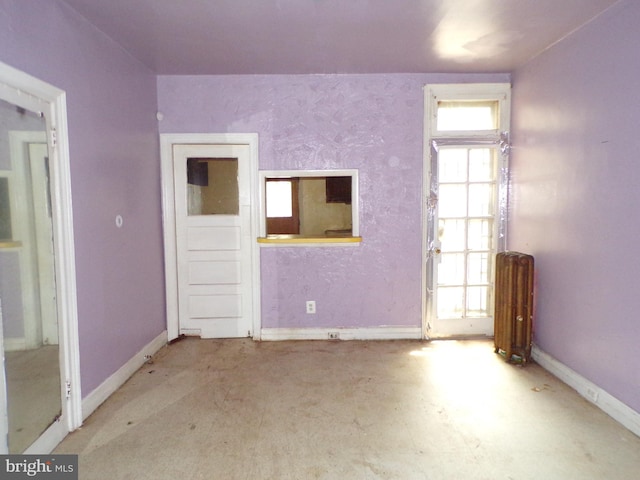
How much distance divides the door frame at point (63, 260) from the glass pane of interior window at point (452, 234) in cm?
303

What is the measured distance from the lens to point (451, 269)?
3840 mm

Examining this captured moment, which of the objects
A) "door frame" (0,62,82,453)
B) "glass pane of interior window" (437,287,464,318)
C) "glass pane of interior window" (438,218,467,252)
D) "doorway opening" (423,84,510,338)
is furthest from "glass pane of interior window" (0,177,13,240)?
"glass pane of interior window" (437,287,464,318)

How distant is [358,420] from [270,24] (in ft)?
8.59

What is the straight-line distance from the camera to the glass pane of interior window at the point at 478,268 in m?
3.83

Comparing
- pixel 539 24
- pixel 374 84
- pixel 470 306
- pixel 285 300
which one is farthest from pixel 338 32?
pixel 470 306

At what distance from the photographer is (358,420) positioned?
94.7 inches

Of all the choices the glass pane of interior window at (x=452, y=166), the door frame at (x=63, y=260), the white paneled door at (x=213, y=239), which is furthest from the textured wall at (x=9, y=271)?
the glass pane of interior window at (x=452, y=166)

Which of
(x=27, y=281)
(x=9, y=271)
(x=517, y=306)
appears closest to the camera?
(x=9, y=271)

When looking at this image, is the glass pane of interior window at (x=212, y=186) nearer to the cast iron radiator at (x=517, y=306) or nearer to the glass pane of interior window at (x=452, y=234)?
the glass pane of interior window at (x=452, y=234)

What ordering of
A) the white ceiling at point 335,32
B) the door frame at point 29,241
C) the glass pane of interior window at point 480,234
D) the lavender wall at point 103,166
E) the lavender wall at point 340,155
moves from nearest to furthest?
the door frame at point 29,241 → the lavender wall at point 103,166 → the white ceiling at point 335,32 → the lavender wall at point 340,155 → the glass pane of interior window at point 480,234

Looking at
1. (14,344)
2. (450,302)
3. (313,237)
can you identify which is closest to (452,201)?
(450,302)

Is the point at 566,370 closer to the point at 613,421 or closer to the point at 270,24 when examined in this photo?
the point at 613,421

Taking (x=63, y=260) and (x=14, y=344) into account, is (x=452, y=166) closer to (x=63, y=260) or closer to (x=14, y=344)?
(x=63, y=260)

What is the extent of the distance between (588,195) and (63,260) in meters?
3.34
